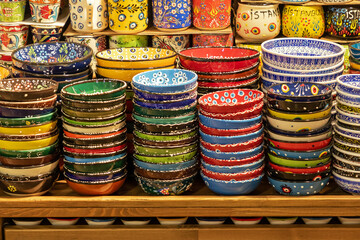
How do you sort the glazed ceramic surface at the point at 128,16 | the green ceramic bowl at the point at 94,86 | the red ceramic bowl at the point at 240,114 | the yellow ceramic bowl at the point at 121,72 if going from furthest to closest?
1. the glazed ceramic surface at the point at 128,16
2. the yellow ceramic bowl at the point at 121,72
3. the green ceramic bowl at the point at 94,86
4. the red ceramic bowl at the point at 240,114

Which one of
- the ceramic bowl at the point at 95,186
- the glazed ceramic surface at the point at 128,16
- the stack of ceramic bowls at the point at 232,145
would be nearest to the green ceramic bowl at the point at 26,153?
the ceramic bowl at the point at 95,186

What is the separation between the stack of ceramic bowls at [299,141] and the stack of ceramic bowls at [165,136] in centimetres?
23

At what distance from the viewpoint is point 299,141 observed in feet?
4.65

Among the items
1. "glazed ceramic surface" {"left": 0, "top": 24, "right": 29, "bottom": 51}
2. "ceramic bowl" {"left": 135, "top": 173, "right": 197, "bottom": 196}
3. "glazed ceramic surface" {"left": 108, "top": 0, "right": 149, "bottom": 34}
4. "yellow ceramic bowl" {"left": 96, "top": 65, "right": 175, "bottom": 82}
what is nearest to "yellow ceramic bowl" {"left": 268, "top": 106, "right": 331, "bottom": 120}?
"ceramic bowl" {"left": 135, "top": 173, "right": 197, "bottom": 196}

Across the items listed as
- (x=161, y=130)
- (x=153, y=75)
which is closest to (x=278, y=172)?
(x=161, y=130)

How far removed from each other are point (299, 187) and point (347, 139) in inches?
7.7

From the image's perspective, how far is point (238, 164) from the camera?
1437 millimetres

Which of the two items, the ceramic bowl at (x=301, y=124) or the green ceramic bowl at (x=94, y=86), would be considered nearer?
the ceramic bowl at (x=301, y=124)

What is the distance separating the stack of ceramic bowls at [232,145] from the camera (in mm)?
1395

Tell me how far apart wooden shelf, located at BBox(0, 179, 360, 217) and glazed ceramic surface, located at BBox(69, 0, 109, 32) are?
1737mm

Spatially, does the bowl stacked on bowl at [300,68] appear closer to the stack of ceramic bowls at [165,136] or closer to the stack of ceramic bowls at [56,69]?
the stack of ceramic bowls at [165,136]

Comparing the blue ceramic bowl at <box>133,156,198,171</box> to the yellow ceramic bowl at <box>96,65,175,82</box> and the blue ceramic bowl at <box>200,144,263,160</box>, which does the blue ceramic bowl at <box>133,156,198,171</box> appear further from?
the yellow ceramic bowl at <box>96,65,175,82</box>

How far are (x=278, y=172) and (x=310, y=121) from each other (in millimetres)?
176

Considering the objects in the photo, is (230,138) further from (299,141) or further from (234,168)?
(299,141)
